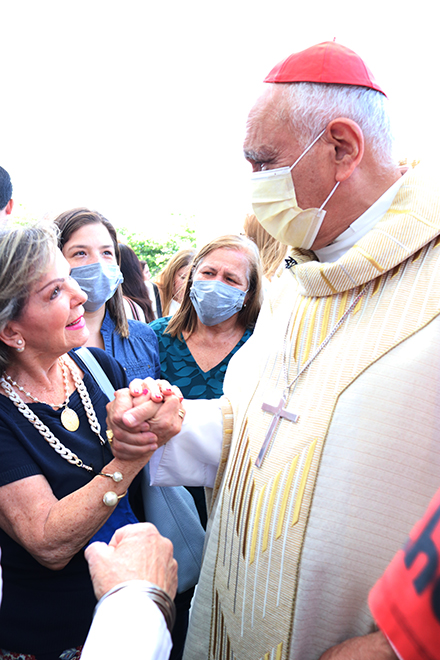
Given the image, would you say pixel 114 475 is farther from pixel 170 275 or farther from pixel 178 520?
pixel 170 275

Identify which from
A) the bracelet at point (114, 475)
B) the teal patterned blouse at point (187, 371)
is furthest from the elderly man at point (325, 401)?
the teal patterned blouse at point (187, 371)

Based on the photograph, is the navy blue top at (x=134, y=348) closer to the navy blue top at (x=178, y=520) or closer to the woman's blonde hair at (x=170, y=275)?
the navy blue top at (x=178, y=520)

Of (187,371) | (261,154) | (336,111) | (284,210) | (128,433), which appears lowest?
(187,371)

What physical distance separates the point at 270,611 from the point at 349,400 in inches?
24.7

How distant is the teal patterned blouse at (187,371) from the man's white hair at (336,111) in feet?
5.32

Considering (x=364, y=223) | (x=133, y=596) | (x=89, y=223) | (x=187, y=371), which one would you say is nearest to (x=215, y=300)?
(x=187, y=371)

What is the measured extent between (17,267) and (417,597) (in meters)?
1.85

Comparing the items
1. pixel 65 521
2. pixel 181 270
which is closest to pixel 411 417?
pixel 65 521

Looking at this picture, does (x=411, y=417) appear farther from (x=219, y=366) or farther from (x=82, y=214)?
(x=82, y=214)

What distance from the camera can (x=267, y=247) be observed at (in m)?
3.93

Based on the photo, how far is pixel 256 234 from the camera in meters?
3.96

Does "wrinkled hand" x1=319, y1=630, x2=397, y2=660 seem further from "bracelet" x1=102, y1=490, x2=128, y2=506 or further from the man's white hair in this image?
the man's white hair

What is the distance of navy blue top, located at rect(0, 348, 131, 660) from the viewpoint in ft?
5.64

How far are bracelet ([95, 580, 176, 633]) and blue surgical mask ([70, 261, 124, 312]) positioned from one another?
206cm
